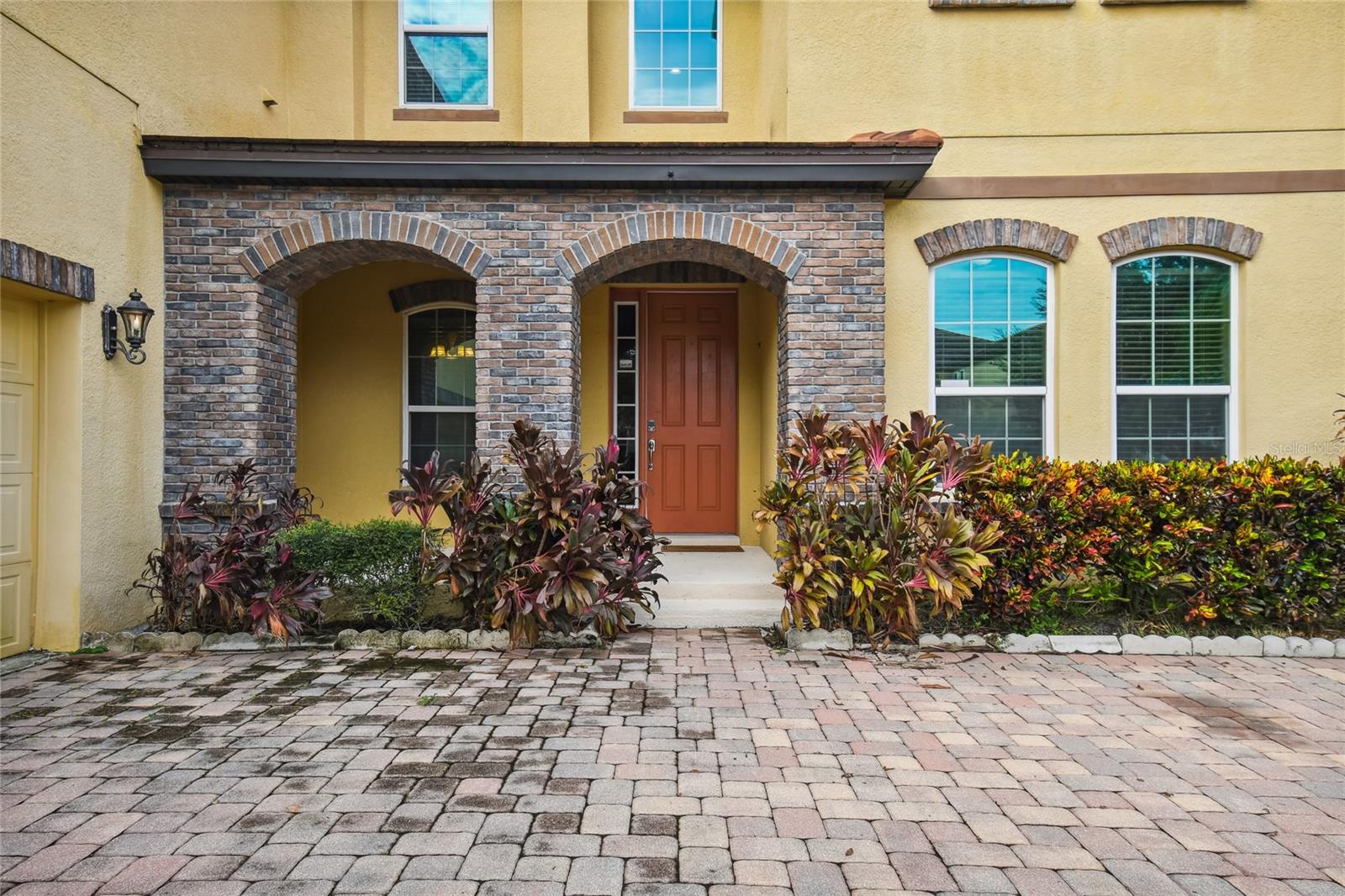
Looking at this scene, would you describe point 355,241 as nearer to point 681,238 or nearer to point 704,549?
point 681,238

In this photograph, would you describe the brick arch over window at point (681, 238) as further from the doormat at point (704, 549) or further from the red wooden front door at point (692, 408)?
the doormat at point (704, 549)

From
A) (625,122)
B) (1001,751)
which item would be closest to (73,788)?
(1001,751)

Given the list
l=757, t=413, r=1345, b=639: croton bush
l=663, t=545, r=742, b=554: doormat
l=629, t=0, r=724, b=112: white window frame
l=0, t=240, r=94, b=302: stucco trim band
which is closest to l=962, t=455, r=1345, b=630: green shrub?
l=757, t=413, r=1345, b=639: croton bush

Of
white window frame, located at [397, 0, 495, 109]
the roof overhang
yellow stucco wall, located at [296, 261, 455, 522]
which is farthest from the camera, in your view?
yellow stucco wall, located at [296, 261, 455, 522]

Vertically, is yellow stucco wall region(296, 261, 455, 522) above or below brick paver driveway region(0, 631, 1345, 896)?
above

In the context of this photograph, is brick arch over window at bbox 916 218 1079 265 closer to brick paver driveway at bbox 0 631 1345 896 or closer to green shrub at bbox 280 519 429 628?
brick paver driveway at bbox 0 631 1345 896

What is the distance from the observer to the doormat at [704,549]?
7191 millimetres

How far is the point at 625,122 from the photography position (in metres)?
7.16

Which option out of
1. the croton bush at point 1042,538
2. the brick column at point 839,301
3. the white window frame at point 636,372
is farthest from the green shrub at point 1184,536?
the white window frame at point 636,372

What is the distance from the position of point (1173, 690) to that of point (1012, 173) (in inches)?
162

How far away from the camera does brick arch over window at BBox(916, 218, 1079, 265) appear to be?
588 cm

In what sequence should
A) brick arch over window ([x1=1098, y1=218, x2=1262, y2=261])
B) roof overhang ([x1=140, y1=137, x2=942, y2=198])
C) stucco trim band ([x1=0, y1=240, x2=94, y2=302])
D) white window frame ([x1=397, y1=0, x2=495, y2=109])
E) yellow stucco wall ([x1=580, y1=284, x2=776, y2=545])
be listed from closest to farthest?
stucco trim band ([x1=0, y1=240, x2=94, y2=302]) → roof overhang ([x1=140, y1=137, x2=942, y2=198]) → brick arch over window ([x1=1098, y1=218, x2=1262, y2=261]) → white window frame ([x1=397, y1=0, x2=495, y2=109]) → yellow stucco wall ([x1=580, y1=284, x2=776, y2=545])

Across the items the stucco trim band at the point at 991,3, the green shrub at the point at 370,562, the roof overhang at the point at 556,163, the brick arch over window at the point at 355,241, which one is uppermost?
the stucco trim band at the point at 991,3

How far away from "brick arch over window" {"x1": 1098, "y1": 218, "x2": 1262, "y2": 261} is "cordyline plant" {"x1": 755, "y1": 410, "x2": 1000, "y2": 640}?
241 centimetres
